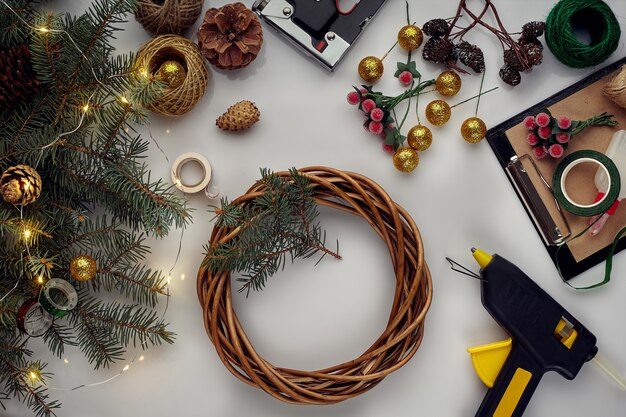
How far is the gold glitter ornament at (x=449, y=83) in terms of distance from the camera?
1156 mm

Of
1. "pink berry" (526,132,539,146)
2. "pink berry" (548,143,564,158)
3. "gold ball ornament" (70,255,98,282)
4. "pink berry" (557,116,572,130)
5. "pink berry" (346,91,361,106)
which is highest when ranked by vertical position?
"pink berry" (557,116,572,130)

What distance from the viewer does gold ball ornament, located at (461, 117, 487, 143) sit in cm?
116

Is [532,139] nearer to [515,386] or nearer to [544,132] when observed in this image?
[544,132]

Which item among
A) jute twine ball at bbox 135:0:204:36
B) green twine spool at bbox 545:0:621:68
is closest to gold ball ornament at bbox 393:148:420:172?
green twine spool at bbox 545:0:621:68

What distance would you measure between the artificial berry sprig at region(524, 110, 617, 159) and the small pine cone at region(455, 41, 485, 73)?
0.42 feet

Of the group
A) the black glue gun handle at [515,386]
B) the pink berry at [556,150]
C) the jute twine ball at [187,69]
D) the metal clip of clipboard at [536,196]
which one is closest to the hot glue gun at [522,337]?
the black glue gun handle at [515,386]

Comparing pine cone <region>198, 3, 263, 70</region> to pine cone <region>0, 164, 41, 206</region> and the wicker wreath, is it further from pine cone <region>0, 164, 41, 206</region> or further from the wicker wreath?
pine cone <region>0, 164, 41, 206</region>

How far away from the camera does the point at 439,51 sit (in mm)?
1160

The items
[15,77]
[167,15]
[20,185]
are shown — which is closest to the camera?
[20,185]

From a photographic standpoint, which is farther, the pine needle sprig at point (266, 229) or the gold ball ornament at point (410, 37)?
the gold ball ornament at point (410, 37)

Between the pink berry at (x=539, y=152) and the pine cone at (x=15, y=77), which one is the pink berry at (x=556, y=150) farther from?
the pine cone at (x=15, y=77)

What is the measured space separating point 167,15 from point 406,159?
48cm

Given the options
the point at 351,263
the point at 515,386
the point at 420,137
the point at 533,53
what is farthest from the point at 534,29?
the point at 515,386

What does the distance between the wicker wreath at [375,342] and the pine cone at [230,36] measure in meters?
0.23
